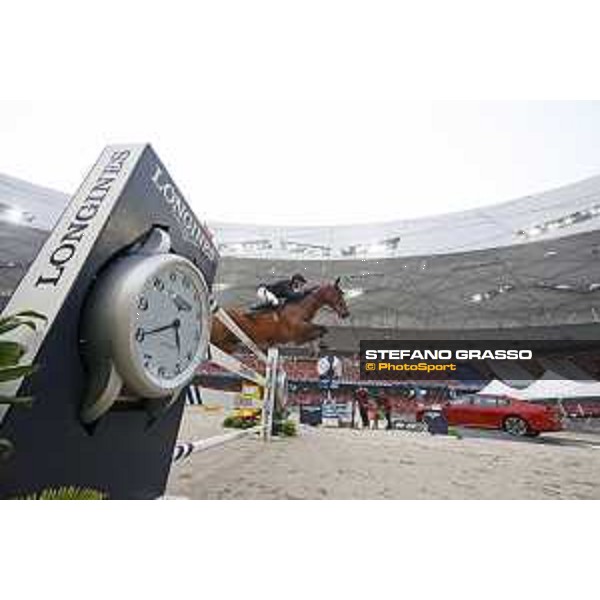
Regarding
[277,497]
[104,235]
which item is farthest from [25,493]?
[277,497]

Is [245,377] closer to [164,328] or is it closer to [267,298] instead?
[164,328]

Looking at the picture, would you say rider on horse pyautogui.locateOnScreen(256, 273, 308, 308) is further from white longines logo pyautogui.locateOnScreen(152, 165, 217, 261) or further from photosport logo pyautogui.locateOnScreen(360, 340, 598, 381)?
white longines logo pyautogui.locateOnScreen(152, 165, 217, 261)

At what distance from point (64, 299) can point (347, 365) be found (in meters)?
17.6

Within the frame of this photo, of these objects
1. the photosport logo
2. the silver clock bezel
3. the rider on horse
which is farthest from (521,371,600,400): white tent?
the silver clock bezel

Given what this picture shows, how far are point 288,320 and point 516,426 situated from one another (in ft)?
18.0

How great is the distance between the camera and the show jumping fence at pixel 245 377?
263 centimetres

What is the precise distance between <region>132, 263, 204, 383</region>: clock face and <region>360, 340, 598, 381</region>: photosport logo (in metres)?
15.2

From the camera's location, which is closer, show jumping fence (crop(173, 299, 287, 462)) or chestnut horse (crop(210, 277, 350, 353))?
show jumping fence (crop(173, 299, 287, 462))

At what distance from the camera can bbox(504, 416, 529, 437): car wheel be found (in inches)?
321

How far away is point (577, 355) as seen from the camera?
1753 centimetres

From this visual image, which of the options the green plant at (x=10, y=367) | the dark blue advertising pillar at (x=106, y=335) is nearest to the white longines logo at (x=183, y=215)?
the dark blue advertising pillar at (x=106, y=335)

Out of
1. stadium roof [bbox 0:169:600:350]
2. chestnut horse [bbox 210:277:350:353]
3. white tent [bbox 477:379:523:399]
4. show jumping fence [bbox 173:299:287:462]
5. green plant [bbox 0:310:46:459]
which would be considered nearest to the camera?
green plant [bbox 0:310:46:459]
